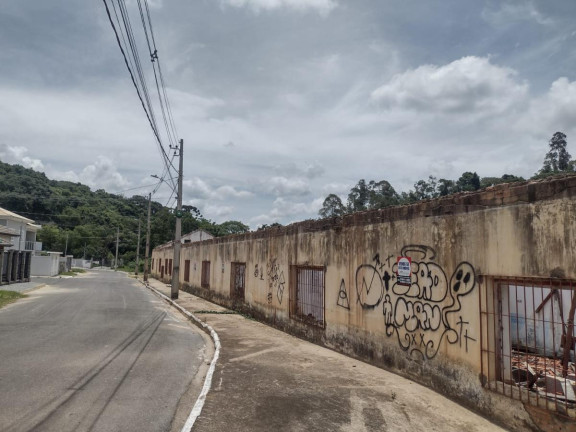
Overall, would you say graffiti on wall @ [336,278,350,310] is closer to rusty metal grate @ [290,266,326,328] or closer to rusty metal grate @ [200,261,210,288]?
rusty metal grate @ [290,266,326,328]

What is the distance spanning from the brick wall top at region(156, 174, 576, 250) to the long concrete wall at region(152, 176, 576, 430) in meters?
0.01

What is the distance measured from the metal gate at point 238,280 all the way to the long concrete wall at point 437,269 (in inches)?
194

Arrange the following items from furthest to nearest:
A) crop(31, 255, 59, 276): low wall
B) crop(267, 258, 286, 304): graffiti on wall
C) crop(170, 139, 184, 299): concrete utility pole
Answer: crop(31, 255, 59, 276): low wall → crop(170, 139, 184, 299): concrete utility pole → crop(267, 258, 286, 304): graffiti on wall

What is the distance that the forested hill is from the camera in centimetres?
6794

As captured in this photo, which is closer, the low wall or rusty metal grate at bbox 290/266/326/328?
rusty metal grate at bbox 290/266/326/328

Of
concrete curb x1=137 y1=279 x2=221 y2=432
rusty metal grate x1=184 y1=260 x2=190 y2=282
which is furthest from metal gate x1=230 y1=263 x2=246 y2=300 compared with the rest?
rusty metal grate x1=184 y1=260 x2=190 y2=282

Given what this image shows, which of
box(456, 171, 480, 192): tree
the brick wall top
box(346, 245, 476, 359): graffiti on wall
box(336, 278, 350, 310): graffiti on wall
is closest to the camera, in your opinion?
the brick wall top

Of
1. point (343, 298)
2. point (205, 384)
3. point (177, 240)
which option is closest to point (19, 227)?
point (177, 240)

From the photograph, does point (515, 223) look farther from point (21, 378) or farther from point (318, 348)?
point (21, 378)

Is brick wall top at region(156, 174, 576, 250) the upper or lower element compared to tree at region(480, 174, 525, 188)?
lower

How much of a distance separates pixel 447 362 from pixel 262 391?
2.69m

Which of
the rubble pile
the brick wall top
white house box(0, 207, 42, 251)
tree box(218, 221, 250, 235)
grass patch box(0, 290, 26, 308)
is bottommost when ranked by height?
grass patch box(0, 290, 26, 308)

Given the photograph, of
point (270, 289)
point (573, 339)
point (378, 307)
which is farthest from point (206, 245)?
point (573, 339)

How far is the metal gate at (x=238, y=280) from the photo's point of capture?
50.6 feet
